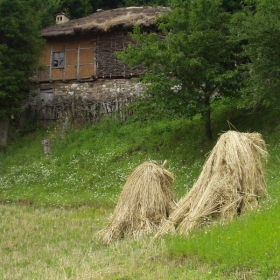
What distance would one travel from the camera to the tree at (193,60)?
56.0 feet

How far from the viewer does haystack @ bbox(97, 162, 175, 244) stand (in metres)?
10.4

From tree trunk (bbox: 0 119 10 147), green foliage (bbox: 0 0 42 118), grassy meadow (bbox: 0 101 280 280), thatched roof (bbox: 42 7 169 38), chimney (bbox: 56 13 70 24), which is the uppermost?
chimney (bbox: 56 13 70 24)

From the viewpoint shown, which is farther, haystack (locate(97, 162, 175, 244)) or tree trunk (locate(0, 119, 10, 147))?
tree trunk (locate(0, 119, 10, 147))

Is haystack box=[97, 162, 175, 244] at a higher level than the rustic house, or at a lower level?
lower

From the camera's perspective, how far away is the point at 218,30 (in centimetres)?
1769

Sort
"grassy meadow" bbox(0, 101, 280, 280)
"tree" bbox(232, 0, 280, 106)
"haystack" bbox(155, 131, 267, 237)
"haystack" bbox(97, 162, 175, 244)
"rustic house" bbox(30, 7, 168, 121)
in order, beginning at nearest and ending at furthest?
"grassy meadow" bbox(0, 101, 280, 280) → "haystack" bbox(155, 131, 267, 237) → "haystack" bbox(97, 162, 175, 244) → "tree" bbox(232, 0, 280, 106) → "rustic house" bbox(30, 7, 168, 121)

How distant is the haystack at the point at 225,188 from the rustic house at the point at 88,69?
1467cm

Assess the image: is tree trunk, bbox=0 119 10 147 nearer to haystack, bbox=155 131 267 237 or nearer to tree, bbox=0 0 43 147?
tree, bbox=0 0 43 147

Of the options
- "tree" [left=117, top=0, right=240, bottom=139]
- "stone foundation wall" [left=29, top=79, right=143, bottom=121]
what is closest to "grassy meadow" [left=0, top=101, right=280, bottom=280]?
"stone foundation wall" [left=29, top=79, right=143, bottom=121]

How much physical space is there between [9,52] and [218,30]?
37.1 feet

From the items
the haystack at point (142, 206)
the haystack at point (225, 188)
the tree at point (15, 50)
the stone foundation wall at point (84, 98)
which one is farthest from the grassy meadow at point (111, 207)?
the tree at point (15, 50)

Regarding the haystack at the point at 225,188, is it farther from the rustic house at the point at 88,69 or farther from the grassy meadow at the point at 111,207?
the rustic house at the point at 88,69

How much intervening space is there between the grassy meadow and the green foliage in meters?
2.68

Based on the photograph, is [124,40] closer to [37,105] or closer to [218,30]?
→ [37,105]
